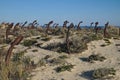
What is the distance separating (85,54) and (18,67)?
5.87 metres

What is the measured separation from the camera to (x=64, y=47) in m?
20.0

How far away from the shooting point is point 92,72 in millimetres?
15703

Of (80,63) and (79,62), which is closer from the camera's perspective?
(80,63)

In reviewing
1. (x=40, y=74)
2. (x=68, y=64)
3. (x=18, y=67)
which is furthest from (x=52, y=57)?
(x=18, y=67)

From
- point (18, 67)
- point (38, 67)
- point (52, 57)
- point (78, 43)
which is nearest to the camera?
point (18, 67)

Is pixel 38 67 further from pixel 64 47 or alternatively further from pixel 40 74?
pixel 64 47

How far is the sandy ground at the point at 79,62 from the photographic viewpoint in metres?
15.5

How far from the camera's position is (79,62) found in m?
17.8

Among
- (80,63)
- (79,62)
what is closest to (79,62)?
(79,62)

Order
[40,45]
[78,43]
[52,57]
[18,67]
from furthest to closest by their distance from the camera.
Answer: [40,45], [78,43], [52,57], [18,67]

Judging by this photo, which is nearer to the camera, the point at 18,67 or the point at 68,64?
the point at 18,67

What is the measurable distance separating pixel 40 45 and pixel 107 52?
193 inches

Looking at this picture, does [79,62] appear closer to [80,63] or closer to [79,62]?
[79,62]

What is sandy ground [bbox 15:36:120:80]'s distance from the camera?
51.0ft
